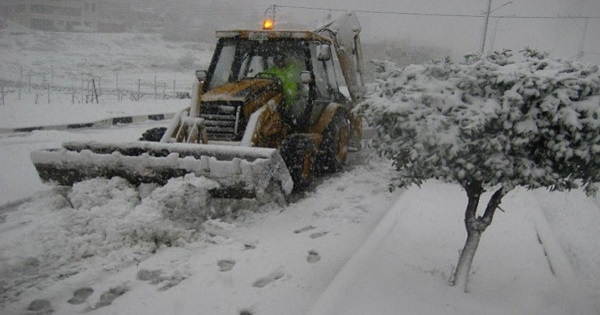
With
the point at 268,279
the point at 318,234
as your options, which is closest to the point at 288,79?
the point at 318,234

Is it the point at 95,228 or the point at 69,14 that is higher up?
the point at 69,14

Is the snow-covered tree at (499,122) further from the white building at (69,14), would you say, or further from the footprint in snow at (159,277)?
the white building at (69,14)

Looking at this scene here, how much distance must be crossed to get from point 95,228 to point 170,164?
0.95m

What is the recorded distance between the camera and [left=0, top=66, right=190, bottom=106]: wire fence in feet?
71.3

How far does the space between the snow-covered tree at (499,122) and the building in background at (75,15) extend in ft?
187

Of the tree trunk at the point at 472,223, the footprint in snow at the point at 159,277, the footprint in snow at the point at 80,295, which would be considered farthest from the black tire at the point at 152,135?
the tree trunk at the point at 472,223

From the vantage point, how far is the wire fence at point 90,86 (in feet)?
71.3

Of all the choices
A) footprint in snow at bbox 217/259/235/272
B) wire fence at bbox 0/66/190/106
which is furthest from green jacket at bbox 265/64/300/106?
wire fence at bbox 0/66/190/106

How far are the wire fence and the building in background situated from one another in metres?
22.7

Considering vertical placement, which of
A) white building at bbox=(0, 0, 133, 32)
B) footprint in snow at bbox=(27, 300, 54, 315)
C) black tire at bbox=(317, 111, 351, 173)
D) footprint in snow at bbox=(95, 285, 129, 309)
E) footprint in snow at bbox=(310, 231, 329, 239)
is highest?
white building at bbox=(0, 0, 133, 32)

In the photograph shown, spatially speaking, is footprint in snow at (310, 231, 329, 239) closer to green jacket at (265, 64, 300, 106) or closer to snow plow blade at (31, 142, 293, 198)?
snow plow blade at (31, 142, 293, 198)

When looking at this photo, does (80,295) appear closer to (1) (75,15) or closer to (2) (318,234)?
(2) (318,234)

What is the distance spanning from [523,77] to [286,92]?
4.18 metres

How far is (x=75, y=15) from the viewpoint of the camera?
59344 mm
